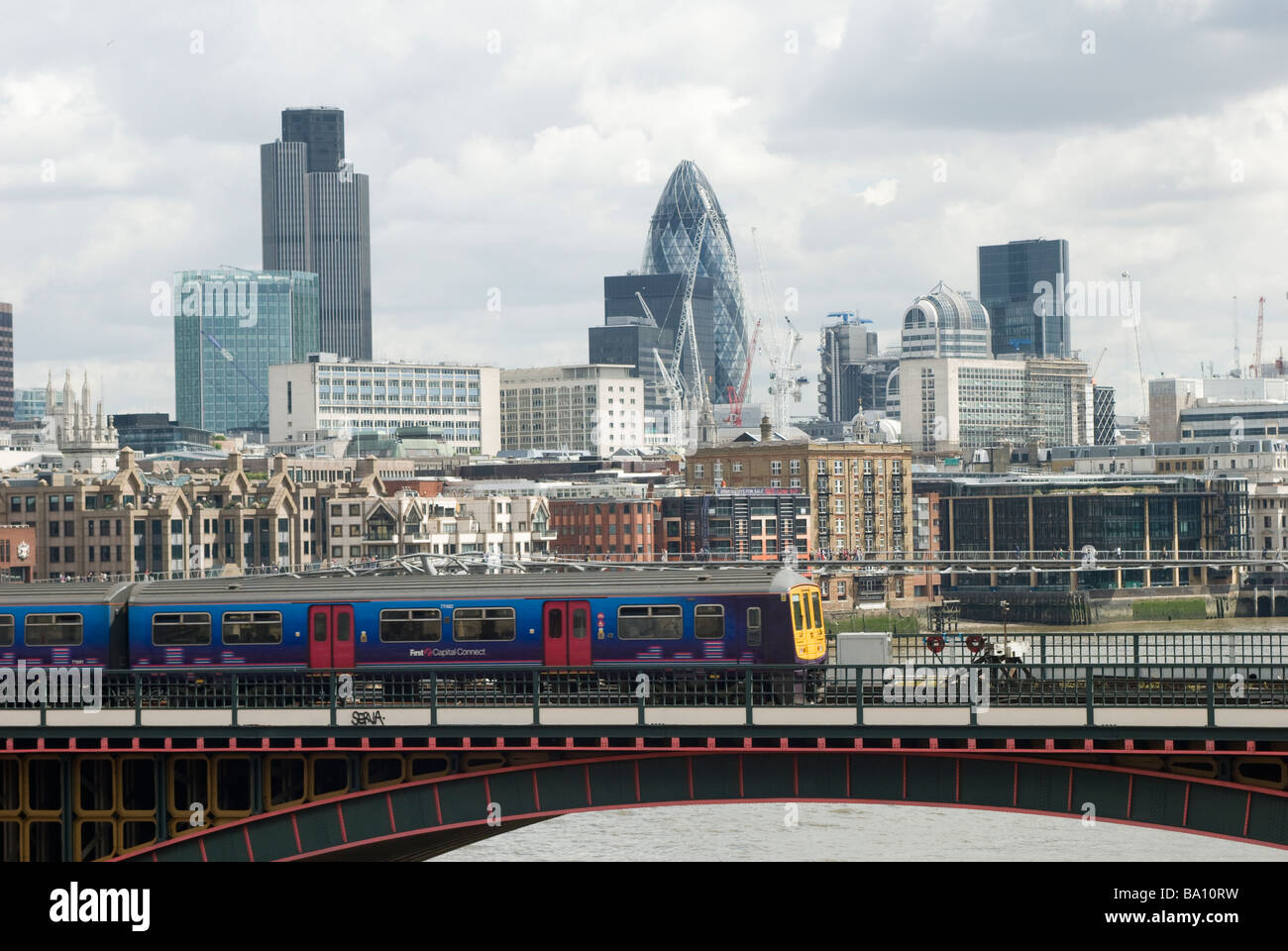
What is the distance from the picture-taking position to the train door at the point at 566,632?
45.2 metres

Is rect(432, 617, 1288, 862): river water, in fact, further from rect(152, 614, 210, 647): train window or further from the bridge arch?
the bridge arch

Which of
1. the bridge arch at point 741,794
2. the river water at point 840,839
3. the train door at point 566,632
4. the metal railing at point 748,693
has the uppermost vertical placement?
the train door at point 566,632

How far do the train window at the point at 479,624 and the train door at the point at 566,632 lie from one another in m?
1.02

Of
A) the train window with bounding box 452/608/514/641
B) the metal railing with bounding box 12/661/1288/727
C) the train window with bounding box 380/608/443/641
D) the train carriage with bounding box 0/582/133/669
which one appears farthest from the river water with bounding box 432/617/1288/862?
the metal railing with bounding box 12/661/1288/727

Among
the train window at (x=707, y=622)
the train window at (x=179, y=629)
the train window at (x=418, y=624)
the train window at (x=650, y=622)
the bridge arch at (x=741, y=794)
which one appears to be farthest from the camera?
the train window at (x=179, y=629)

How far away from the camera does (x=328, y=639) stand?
45.9m

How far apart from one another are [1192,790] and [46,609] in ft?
81.2

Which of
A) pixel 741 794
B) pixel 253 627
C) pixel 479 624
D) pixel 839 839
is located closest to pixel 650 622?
pixel 479 624

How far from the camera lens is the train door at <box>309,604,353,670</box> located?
4584cm

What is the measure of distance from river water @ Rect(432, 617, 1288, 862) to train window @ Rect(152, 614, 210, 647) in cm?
2134

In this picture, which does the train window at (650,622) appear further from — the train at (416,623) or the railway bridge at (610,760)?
the railway bridge at (610,760)

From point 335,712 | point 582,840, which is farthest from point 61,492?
point 335,712

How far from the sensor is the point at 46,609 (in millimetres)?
45438

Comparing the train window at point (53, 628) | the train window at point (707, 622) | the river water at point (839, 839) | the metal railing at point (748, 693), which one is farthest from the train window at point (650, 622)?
the river water at point (839, 839)
